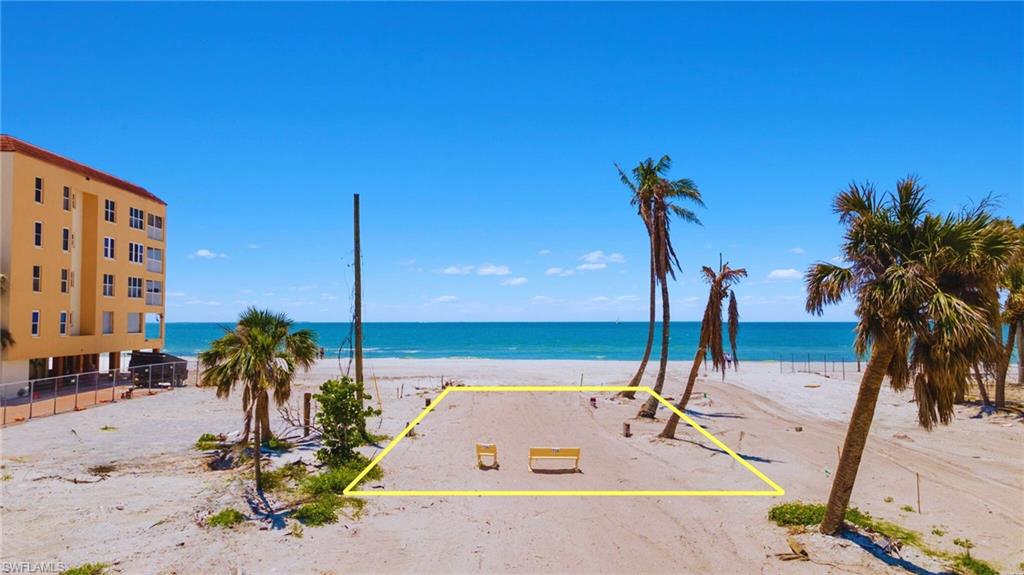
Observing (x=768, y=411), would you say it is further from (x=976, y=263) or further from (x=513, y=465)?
(x=976, y=263)

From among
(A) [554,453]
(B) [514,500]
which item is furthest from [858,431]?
(A) [554,453]

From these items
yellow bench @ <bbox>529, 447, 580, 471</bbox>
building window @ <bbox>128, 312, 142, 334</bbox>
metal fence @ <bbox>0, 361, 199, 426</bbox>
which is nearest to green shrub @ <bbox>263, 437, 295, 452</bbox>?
yellow bench @ <bbox>529, 447, 580, 471</bbox>

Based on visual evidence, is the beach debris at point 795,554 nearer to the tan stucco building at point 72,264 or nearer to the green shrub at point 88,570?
the green shrub at point 88,570

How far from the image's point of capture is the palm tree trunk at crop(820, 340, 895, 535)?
12.3 m

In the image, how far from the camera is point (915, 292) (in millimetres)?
11367

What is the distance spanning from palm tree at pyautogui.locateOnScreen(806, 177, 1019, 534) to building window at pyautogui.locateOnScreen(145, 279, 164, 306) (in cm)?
4960

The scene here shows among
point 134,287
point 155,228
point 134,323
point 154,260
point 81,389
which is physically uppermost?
point 155,228

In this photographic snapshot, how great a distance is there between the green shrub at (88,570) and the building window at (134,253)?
129 feet

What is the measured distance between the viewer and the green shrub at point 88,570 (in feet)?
37.5

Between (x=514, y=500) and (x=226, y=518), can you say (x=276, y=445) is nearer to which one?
(x=226, y=518)

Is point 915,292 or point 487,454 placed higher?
point 915,292

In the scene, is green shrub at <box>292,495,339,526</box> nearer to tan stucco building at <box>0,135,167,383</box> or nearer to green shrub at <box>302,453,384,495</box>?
green shrub at <box>302,453,384,495</box>

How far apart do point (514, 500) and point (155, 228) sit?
145 ft

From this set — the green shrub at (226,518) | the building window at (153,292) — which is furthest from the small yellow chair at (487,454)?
the building window at (153,292)
